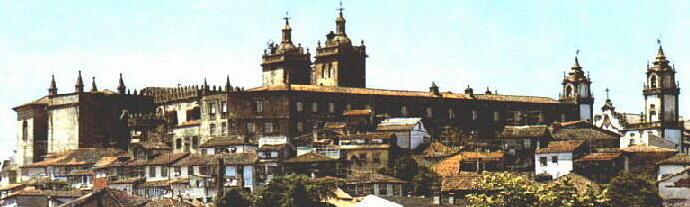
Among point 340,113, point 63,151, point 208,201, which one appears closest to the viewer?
point 208,201

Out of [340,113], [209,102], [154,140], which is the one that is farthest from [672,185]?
[154,140]

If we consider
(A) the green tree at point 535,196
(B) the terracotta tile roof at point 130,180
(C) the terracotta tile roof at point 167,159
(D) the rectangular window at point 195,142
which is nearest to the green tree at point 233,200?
(C) the terracotta tile roof at point 167,159

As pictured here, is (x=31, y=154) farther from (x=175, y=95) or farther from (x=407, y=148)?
(x=407, y=148)

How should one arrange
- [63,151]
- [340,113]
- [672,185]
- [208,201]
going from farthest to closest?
[63,151] → [340,113] → [208,201] → [672,185]

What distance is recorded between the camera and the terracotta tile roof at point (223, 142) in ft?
323

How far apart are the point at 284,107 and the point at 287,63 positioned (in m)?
18.1

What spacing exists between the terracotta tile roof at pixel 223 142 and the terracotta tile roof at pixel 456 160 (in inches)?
683

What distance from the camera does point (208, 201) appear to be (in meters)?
91.6

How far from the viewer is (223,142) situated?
98938mm

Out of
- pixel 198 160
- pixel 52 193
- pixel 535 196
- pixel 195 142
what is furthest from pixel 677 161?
pixel 52 193

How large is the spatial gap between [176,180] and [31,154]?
34.5 meters

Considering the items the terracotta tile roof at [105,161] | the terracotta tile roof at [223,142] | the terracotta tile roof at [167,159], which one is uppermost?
the terracotta tile roof at [223,142]

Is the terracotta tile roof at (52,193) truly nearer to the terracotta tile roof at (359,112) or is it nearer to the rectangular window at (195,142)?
the rectangular window at (195,142)

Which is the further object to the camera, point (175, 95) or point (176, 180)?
point (175, 95)
